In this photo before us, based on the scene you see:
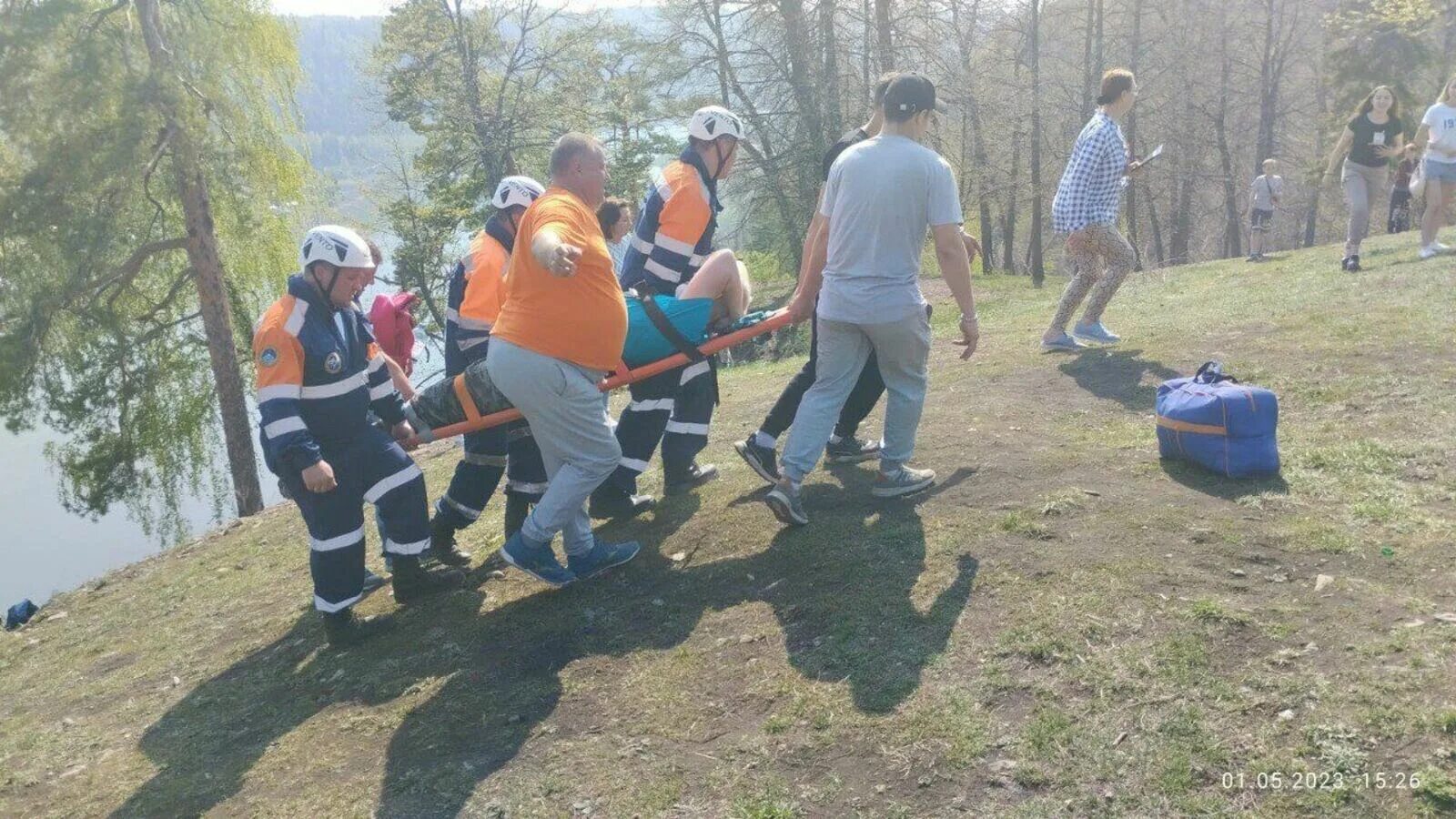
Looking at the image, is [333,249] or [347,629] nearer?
[333,249]

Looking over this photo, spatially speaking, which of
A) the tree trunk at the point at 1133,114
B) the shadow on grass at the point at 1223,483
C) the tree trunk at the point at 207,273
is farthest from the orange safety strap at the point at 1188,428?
the tree trunk at the point at 1133,114

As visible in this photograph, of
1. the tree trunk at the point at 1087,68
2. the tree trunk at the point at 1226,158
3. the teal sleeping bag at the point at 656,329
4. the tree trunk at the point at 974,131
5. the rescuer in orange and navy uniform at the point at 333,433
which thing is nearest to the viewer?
the rescuer in orange and navy uniform at the point at 333,433

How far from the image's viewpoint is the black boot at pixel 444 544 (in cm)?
594

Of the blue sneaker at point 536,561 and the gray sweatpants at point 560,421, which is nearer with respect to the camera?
the gray sweatpants at point 560,421

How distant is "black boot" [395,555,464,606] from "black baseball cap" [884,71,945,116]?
11.0 feet

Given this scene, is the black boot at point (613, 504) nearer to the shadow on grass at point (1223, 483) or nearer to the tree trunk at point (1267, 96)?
the shadow on grass at point (1223, 483)

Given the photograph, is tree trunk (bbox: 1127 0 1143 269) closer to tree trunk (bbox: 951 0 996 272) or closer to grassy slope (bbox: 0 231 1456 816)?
tree trunk (bbox: 951 0 996 272)

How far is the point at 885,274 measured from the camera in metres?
4.95

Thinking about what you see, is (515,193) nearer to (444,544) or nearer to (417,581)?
(444,544)

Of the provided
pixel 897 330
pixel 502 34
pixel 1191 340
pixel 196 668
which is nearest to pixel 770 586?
pixel 897 330

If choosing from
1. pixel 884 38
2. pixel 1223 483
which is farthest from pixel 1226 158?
pixel 1223 483

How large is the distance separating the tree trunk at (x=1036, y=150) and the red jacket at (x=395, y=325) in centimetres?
1965

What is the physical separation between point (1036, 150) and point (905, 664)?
2770cm

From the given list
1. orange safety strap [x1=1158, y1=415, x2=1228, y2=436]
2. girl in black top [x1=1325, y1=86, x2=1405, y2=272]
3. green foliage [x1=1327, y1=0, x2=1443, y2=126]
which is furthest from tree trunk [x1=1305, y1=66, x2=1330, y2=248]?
orange safety strap [x1=1158, y1=415, x2=1228, y2=436]
